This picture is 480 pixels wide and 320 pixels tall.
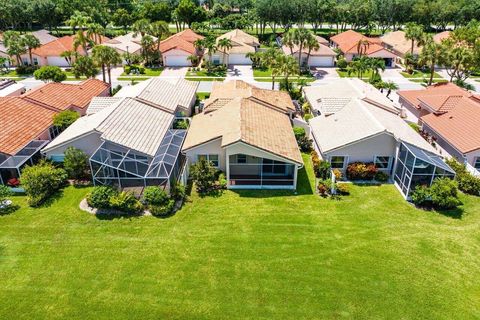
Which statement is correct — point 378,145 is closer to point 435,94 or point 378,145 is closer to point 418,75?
point 435,94

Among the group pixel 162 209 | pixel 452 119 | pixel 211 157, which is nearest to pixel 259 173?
pixel 211 157

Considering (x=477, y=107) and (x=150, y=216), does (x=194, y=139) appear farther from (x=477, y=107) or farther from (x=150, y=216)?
(x=477, y=107)

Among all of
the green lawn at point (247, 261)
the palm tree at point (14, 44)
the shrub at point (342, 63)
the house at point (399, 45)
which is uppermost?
the palm tree at point (14, 44)

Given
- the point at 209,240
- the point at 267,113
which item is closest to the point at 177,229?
the point at 209,240

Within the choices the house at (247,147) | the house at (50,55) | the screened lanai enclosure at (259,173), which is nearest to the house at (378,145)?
the house at (247,147)

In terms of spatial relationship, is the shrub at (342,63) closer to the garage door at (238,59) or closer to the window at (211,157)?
the garage door at (238,59)

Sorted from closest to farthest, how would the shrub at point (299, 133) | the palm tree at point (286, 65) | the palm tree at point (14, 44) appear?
the shrub at point (299, 133), the palm tree at point (286, 65), the palm tree at point (14, 44)
